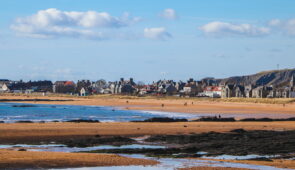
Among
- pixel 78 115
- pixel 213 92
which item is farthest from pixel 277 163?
pixel 213 92

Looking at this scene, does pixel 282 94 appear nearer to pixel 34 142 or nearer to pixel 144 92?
pixel 144 92

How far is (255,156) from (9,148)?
11785 mm

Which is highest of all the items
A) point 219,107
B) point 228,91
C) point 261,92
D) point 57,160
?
point 228,91

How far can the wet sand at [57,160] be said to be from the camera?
69.6 feet

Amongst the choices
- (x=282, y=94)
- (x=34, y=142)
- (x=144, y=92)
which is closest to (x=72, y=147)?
(x=34, y=142)

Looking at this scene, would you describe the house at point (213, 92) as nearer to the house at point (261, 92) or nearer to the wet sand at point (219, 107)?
the house at point (261, 92)

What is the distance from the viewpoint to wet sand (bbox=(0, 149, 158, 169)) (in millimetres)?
21202

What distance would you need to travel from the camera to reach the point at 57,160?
22344mm

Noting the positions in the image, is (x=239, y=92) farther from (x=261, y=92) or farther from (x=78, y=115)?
(x=78, y=115)

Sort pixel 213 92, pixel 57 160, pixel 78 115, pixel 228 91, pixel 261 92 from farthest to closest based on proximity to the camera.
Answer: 1. pixel 213 92
2. pixel 228 91
3. pixel 261 92
4. pixel 78 115
5. pixel 57 160

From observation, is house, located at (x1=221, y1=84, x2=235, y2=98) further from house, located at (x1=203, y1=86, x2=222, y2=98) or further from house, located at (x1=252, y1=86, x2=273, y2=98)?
house, located at (x1=203, y1=86, x2=222, y2=98)

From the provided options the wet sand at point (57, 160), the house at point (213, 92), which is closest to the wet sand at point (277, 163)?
the wet sand at point (57, 160)

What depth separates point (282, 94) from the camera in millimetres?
145875

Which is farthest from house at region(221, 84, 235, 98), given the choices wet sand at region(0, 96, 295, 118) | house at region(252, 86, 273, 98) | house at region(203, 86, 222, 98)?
wet sand at region(0, 96, 295, 118)
